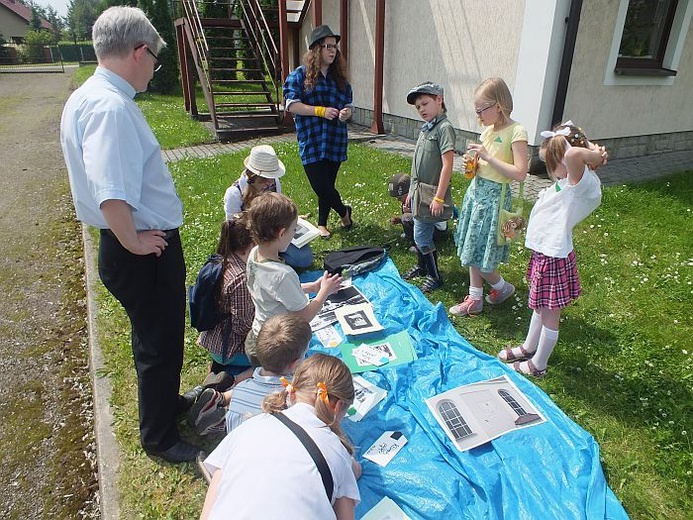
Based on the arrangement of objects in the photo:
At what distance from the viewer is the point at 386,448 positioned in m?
2.56

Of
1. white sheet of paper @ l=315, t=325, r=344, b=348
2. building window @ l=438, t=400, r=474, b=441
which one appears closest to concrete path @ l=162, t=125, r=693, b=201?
white sheet of paper @ l=315, t=325, r=344, b=348

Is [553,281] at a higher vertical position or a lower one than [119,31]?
lower

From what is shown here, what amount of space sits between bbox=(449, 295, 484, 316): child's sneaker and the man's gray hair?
9.27 ft

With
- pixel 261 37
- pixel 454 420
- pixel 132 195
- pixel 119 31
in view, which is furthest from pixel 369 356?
pixel 261 37

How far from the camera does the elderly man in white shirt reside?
184 cm

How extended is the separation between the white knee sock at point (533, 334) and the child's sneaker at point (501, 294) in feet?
2.05

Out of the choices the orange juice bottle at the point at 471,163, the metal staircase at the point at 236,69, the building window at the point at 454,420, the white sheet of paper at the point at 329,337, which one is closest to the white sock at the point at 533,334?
the building window at the point at 454,420

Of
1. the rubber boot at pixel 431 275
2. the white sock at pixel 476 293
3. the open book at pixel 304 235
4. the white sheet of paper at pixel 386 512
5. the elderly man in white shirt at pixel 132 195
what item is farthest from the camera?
the open book at pixel 304 235

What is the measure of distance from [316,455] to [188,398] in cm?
165

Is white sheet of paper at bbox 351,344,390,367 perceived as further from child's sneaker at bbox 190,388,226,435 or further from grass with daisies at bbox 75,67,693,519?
child's sneaker at bbox 190,388,226,435

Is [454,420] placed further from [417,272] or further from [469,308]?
Answer: [417,272]

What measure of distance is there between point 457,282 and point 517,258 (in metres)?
0.72

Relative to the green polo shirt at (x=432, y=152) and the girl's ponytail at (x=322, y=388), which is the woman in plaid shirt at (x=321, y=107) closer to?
the green polo shirt at (x=432, y=152)

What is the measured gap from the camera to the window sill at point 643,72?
712 centimetres
